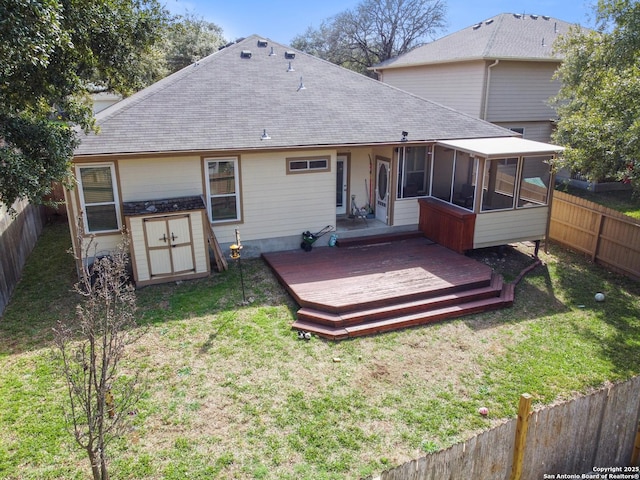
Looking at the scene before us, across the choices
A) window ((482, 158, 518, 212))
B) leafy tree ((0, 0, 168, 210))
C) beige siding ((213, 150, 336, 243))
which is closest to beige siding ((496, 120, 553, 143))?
window ((482, 158, 518, 212))

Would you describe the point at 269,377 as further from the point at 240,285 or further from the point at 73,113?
the point at 73,113

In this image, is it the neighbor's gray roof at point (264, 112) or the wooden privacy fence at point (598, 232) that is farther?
the wooden privacy fence at point (598, 232)

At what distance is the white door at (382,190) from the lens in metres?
13.2

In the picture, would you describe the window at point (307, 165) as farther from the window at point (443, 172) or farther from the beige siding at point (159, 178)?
the window at point (443, 172)

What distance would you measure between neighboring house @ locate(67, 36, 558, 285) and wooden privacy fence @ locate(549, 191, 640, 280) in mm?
1261

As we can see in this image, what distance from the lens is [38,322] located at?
8.84 metres

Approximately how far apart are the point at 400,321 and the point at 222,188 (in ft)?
18.0

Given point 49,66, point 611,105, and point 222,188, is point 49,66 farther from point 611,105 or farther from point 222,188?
point 611,105

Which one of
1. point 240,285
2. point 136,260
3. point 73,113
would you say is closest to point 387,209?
point 240,285

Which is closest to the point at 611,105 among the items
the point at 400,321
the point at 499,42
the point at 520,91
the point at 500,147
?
the point at 500,147

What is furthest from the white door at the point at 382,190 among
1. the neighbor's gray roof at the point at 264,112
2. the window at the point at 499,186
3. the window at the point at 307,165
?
the window at the point at 499,186

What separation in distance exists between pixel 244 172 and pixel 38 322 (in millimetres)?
5438

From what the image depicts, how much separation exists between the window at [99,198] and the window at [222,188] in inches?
83.8

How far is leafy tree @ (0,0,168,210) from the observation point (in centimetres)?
571
